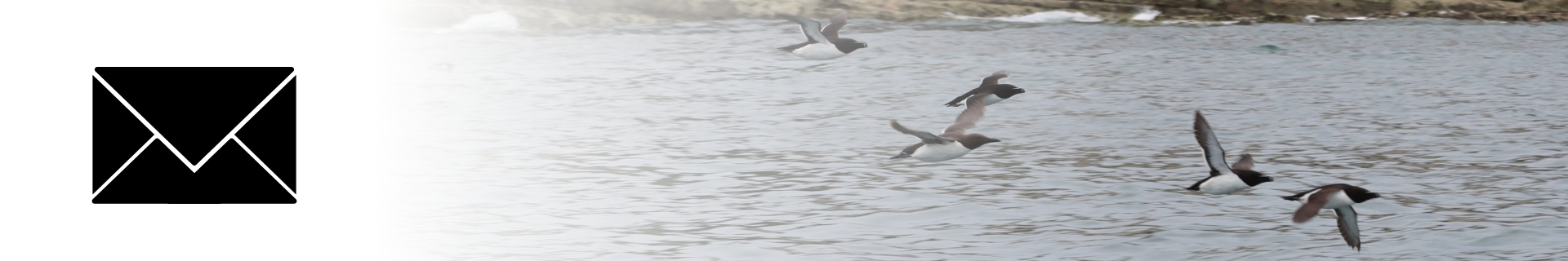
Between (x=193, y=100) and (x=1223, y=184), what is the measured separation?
6.50m

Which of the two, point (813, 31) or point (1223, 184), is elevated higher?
point (813, 31)

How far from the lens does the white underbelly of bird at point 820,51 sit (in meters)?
14.6

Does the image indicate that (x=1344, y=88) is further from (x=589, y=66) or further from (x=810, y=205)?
(x=810, y=205)

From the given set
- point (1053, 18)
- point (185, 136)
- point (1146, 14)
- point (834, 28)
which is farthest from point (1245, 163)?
point (1146, 14)

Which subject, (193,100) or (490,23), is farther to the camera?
(490,23)

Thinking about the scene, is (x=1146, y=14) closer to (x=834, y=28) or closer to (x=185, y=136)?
(x=834, y=28)

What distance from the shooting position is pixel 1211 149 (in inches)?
405

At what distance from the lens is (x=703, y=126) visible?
1619cm

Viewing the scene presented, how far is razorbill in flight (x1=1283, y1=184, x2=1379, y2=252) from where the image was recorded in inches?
362

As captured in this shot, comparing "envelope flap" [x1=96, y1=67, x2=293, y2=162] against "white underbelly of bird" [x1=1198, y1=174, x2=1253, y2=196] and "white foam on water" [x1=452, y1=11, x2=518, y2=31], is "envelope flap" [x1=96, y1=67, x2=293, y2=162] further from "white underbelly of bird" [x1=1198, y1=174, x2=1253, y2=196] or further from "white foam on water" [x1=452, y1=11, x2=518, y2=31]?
"white foam on water" [x1=452, y1=11, x2=518, y2=31]

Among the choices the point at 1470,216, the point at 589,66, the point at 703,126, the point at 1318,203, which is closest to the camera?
the point at 1318,203

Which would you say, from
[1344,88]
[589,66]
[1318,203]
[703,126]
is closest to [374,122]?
[703,126]

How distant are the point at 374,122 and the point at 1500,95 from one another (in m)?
12.6

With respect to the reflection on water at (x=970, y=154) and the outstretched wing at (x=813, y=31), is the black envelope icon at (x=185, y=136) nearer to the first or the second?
the reflection on water at (x=970, y=154)
